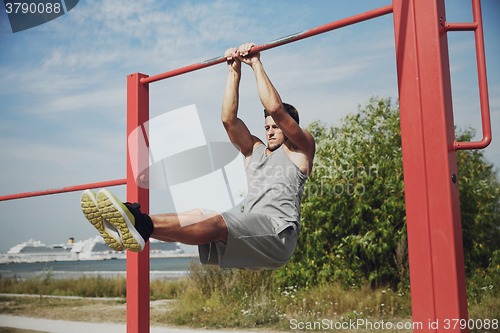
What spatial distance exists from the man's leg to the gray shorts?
0.15 feet

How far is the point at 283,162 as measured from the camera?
2484 mm

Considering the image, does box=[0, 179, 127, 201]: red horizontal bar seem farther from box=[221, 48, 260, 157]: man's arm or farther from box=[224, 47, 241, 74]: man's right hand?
box=[224, 47, 241, 74]: man's right hand

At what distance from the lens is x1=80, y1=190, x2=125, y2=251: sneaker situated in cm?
181

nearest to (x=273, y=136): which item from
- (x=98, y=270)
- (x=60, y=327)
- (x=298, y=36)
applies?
(x=298, y=36)

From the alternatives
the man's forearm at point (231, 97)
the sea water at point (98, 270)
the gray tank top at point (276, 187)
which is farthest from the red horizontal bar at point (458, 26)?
the sea water at point (98, 270)

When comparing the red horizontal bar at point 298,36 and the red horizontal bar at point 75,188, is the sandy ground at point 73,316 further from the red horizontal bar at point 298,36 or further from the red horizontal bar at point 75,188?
the red horizontal bar at point 298,36

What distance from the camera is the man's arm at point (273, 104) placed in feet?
7.43

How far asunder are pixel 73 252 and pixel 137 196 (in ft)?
136

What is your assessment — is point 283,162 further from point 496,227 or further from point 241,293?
point 496,227

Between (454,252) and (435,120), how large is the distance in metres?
0.54

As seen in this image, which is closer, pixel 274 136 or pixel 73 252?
pixel 274 136

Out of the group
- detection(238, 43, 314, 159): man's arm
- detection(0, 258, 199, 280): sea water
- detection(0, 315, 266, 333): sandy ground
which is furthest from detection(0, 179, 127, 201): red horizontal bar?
detection(0, 258, 199, 280): sea water

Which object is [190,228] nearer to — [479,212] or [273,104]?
[273,104]

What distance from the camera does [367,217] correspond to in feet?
19.6
